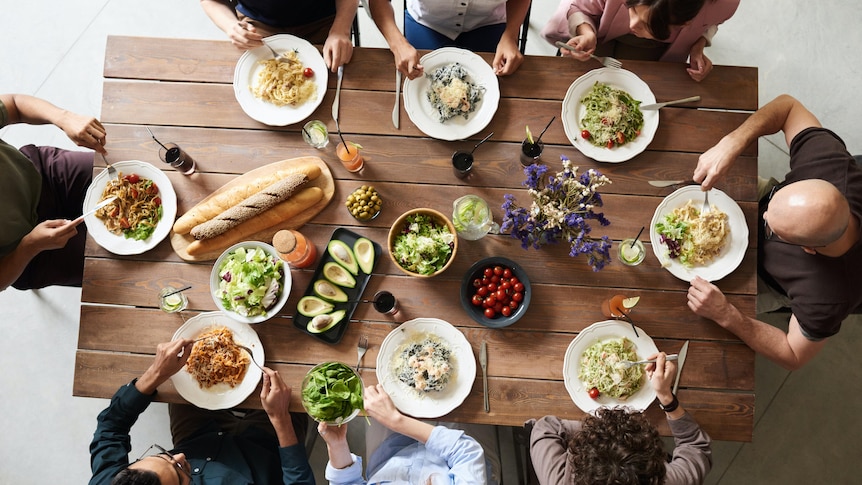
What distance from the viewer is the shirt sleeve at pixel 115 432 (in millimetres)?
2104

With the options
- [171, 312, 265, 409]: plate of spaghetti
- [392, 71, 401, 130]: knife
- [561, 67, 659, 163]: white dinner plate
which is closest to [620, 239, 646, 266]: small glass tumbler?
[561, 67, 659, 163]: white dinner plate

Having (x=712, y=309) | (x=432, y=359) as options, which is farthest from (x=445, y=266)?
(x=712, y=309)

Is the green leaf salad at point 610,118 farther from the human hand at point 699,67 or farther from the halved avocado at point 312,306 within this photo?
the halved avocado at point 312,306

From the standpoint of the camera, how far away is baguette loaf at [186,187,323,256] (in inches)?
83.7

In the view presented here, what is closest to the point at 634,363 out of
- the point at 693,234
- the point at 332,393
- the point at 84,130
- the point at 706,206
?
the point at 693,234

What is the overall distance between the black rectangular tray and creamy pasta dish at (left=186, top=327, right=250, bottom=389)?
27cm

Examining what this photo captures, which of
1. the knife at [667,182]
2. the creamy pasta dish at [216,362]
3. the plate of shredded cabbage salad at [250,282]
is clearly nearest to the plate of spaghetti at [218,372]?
the creamy pasta dish at [216,362]

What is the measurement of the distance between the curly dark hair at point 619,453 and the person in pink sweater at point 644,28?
4.87 ft

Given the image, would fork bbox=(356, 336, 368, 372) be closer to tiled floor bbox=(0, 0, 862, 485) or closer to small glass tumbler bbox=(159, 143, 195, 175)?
small glass tumbler bbox=(159, 143, 195, 175)

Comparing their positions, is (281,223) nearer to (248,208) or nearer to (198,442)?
(248,208)

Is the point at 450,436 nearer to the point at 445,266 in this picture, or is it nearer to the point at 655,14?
the point at 445,266

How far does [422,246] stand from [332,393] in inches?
24.9

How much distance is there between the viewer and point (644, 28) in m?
2.16

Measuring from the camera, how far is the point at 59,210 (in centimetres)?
259
